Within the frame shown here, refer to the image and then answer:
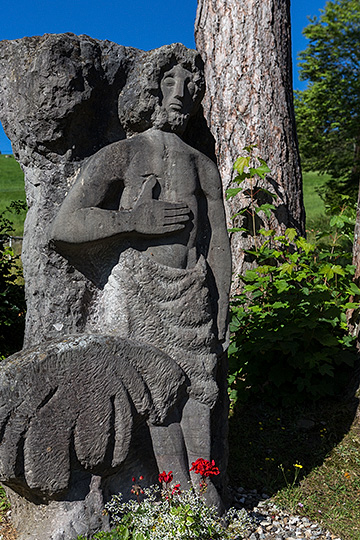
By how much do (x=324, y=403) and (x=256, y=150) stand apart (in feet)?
8.56

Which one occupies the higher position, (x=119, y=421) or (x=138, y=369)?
(x=138, y=369)

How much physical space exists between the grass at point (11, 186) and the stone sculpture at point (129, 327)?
41.6ft

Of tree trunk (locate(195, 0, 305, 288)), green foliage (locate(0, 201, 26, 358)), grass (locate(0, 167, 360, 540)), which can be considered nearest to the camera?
grass (locate(0, 167, 360, 540))

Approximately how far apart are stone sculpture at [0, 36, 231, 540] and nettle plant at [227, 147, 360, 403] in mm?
1857

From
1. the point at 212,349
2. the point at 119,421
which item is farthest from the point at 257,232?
the point at 119,421

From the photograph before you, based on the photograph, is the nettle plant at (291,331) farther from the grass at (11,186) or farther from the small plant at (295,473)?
the grass at (11,186)

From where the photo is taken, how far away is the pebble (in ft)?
10.2

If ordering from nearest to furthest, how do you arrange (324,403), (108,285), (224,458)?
1. (108,285)
2. (224,458)
3. (324,403)

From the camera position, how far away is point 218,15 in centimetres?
568

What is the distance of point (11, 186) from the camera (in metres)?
25.2

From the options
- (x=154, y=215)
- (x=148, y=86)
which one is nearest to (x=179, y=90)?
(x=148, y=86)

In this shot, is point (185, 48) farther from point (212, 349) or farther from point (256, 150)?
point (256, 150)

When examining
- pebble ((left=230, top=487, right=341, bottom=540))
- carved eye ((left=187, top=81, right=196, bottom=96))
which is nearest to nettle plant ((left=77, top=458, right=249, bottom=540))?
pebble ((left=230, top=487, right=341, bottom=540))

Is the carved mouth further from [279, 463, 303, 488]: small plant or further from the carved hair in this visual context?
[279, 463, 303, 488]: small plant
